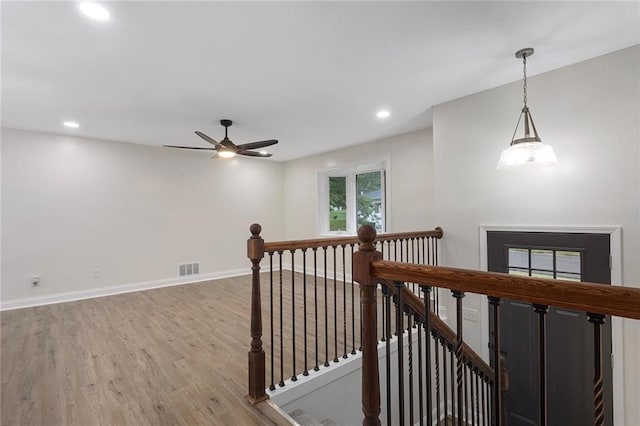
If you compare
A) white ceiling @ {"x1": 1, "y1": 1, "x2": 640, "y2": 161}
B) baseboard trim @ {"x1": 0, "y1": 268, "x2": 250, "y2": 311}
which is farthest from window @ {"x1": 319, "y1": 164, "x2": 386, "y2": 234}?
baseboard trim @ {"x1": 0, "y1": 268, "x2": 250, "y2": 311}

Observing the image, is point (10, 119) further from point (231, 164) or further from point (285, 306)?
point (285, 306)

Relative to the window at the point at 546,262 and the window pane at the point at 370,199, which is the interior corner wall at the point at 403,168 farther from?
the window at the point at 546,262

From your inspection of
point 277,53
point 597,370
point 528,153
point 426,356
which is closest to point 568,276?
point 528,153

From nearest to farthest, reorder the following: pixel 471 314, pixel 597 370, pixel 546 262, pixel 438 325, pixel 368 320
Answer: pixel 597 370
pixel 368 320
pixel 438 325
pixel 546 262
pixel 471 314

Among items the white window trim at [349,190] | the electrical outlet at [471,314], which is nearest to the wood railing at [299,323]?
the electrical outlet at [471,314]

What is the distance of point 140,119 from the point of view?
152 inches

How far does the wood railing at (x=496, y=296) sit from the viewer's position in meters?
0.75

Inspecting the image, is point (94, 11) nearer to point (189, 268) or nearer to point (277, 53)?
point (277, 53)

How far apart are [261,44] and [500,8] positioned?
163cm

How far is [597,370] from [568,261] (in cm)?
228

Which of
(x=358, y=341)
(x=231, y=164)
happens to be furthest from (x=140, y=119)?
(x=358, y=341)

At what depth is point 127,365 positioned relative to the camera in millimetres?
2467

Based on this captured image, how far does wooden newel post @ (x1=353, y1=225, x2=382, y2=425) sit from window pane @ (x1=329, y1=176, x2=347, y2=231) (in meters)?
4.69

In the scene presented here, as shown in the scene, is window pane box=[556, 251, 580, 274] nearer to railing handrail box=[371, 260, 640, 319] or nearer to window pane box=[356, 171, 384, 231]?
railing handrail box=[371, 260, 640, 319]
